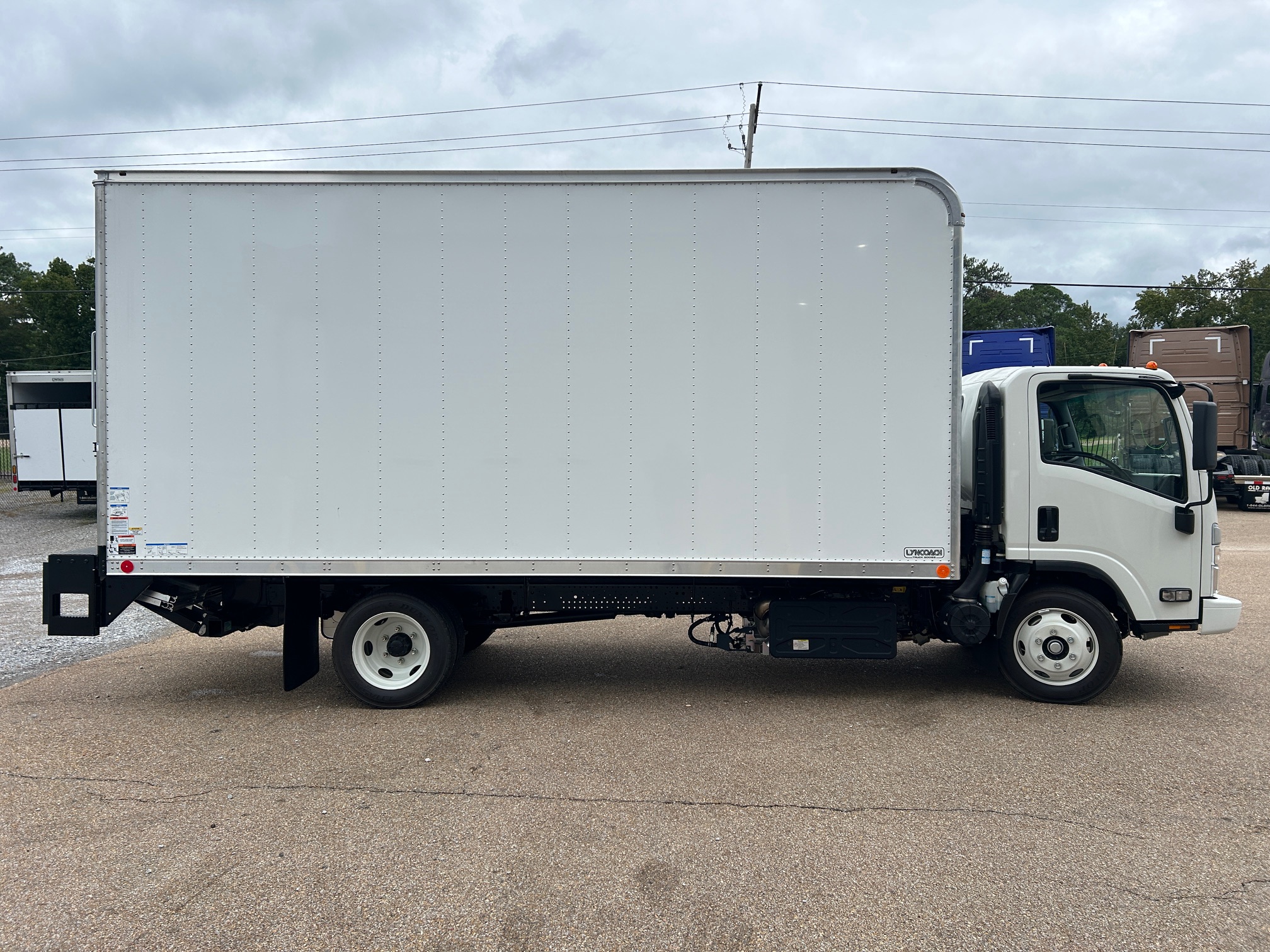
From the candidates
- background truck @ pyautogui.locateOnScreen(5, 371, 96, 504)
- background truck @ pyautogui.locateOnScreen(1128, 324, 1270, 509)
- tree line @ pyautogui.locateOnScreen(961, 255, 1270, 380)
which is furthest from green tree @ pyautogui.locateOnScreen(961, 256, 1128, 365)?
background truck @ pyautogui.locateOnScreen(5, 371, 96, 504)

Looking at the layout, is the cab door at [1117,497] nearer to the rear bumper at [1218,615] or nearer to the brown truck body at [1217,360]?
the rear bumper at [1218,615]

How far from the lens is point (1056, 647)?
5367mm

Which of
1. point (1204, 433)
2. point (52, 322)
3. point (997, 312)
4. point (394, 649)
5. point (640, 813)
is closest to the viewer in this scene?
point (640, 813)

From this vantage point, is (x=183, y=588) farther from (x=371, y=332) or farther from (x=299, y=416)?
(x=371, y=332)

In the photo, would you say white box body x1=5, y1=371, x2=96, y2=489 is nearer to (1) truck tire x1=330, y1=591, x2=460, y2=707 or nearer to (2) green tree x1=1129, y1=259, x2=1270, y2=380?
(1) truck tire x1=330, y1=591, x2=460, y2=707

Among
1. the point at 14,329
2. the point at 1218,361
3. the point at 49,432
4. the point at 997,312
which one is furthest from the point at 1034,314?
the point at 14,329

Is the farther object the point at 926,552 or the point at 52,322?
the point at 52,322

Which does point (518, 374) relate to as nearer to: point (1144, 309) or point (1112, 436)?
point (1112, 436)

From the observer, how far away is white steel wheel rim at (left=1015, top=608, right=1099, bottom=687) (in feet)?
17.5

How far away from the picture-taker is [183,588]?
213 inches

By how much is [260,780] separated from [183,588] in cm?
175

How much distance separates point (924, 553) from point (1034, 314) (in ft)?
200

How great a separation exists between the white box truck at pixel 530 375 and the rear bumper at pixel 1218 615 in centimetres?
109

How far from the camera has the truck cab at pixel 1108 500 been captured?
5.32 metres
